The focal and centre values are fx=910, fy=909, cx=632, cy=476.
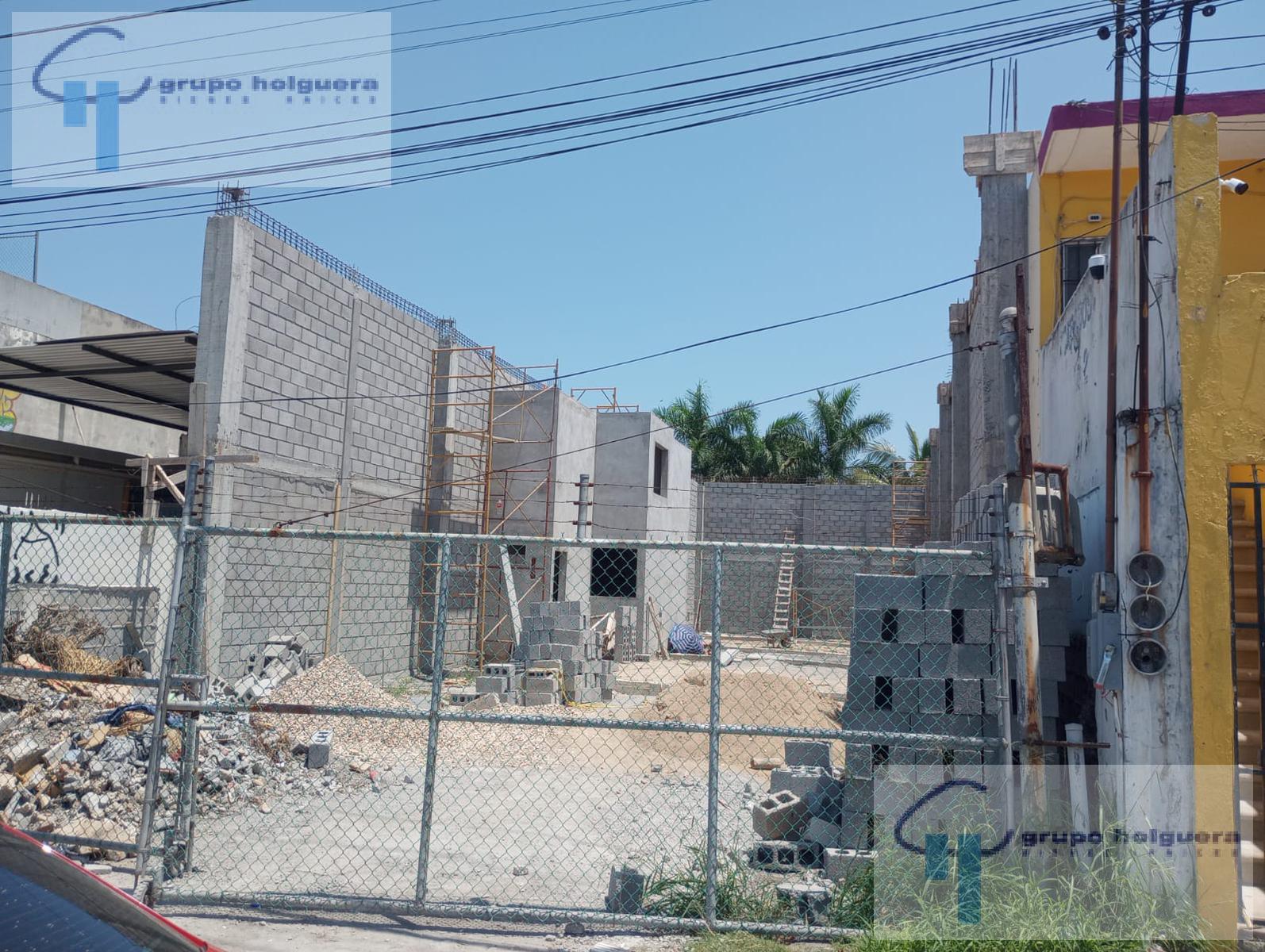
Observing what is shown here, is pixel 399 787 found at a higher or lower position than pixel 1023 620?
lower

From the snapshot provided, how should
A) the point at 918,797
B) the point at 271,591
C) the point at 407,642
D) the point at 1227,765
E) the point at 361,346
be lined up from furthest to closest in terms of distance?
the point at 407,642 < the point at 361,346 < the point at 271,591 < the point at 918,797 < the point at 1227,765

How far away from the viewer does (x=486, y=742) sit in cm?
1162

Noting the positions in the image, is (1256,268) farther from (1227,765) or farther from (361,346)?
(361,346)

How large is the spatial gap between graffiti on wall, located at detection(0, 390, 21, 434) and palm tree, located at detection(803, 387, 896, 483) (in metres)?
25.3

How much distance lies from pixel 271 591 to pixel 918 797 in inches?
436

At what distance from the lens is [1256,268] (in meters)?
10.2

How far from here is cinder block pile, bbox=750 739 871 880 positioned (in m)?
5.88

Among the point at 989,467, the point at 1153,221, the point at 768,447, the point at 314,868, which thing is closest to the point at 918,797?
the point at 1153,221

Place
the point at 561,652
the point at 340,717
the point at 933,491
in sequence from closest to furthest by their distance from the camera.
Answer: the point at 340,717, the point at 561,652, the point at 933,491

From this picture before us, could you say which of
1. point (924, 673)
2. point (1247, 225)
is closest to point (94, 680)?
point (924, 673)

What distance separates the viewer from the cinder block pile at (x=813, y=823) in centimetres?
588

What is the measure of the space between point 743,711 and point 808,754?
23.4 feet

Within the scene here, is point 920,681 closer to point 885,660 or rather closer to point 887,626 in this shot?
point 885,660

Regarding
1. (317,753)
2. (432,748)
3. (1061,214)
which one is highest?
(1061,214)
